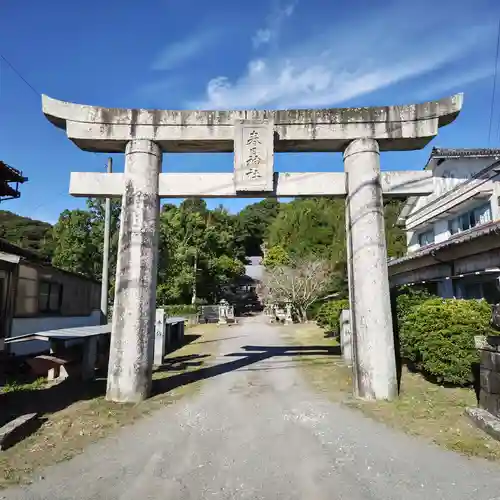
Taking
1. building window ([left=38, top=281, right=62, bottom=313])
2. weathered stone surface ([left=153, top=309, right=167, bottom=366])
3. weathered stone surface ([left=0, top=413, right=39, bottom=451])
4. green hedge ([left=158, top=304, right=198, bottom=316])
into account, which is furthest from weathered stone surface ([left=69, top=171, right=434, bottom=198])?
green hedge ([left=158, top=304, right=198, bottom=316])

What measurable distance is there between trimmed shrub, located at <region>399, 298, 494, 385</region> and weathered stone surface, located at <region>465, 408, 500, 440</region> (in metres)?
1.45

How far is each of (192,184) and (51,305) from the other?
31.2ft

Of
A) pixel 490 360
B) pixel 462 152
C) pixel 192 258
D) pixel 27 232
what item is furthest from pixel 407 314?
pixel 27 232

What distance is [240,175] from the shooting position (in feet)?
26.1

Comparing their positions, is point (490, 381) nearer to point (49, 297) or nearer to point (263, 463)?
point (263, 463)

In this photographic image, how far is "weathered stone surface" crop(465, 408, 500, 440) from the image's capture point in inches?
198

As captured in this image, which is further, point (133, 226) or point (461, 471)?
point (133, 226)

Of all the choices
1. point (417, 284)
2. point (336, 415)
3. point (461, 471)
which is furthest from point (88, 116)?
point (417, 284)

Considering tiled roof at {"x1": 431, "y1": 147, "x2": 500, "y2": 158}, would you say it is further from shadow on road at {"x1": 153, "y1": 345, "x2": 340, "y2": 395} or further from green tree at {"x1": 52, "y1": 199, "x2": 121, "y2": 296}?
green tree at {"x1": 52, "y1": 199, "x2": 121, "y2": 296}

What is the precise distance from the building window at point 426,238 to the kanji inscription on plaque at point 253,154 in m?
18.9

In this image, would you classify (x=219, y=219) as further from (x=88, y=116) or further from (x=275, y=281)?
(x=88, y=116)

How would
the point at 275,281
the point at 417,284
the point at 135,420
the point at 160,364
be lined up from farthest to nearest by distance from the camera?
1. the point at 275,281
2. the point at 417,284
3. the point at 160,364
4. the point at 135,420

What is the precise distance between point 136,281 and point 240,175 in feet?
10.3

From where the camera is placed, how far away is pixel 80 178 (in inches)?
305
